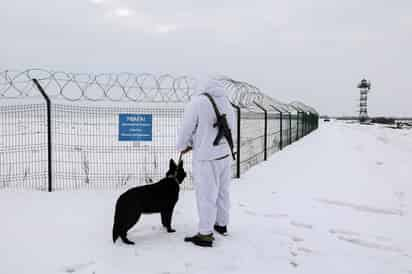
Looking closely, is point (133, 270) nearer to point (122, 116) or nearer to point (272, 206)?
point (272, 206)

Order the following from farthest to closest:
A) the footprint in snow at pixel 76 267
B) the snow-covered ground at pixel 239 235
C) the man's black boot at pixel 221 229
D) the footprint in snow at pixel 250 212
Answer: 1. the footprint in snow at pixel 250 212
2. the man's black boot at pixel 221 229
3. the snow-covered ground at pixel 239 235
4. the footprint in snow at pixel 76 267

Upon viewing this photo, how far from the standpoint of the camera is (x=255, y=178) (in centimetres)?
644

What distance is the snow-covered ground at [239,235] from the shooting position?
269 cm

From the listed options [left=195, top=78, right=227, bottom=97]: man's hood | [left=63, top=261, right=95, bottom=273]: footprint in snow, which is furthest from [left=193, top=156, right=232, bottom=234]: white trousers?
[left=63, top=261, right=95, bottom=273]: footprint in snow

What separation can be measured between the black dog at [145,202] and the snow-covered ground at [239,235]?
0.78ft

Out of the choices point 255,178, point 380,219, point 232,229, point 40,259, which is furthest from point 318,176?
point 40,259

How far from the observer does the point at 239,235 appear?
3.36 m

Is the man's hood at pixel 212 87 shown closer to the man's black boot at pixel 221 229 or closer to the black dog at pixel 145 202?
the black dog at pixel 145 202

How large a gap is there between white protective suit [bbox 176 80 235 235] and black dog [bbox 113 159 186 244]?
14.5 inches

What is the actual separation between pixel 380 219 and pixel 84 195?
15.3 ft

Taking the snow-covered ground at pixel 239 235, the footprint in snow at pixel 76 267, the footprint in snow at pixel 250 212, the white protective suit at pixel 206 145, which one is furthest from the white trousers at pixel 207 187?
the footprint in snow at pixel 250 212

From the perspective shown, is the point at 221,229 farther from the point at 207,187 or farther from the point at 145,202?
the point at 145,202

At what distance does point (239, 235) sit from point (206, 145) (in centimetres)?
127

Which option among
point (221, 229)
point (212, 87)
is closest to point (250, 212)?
point (221, 229)
